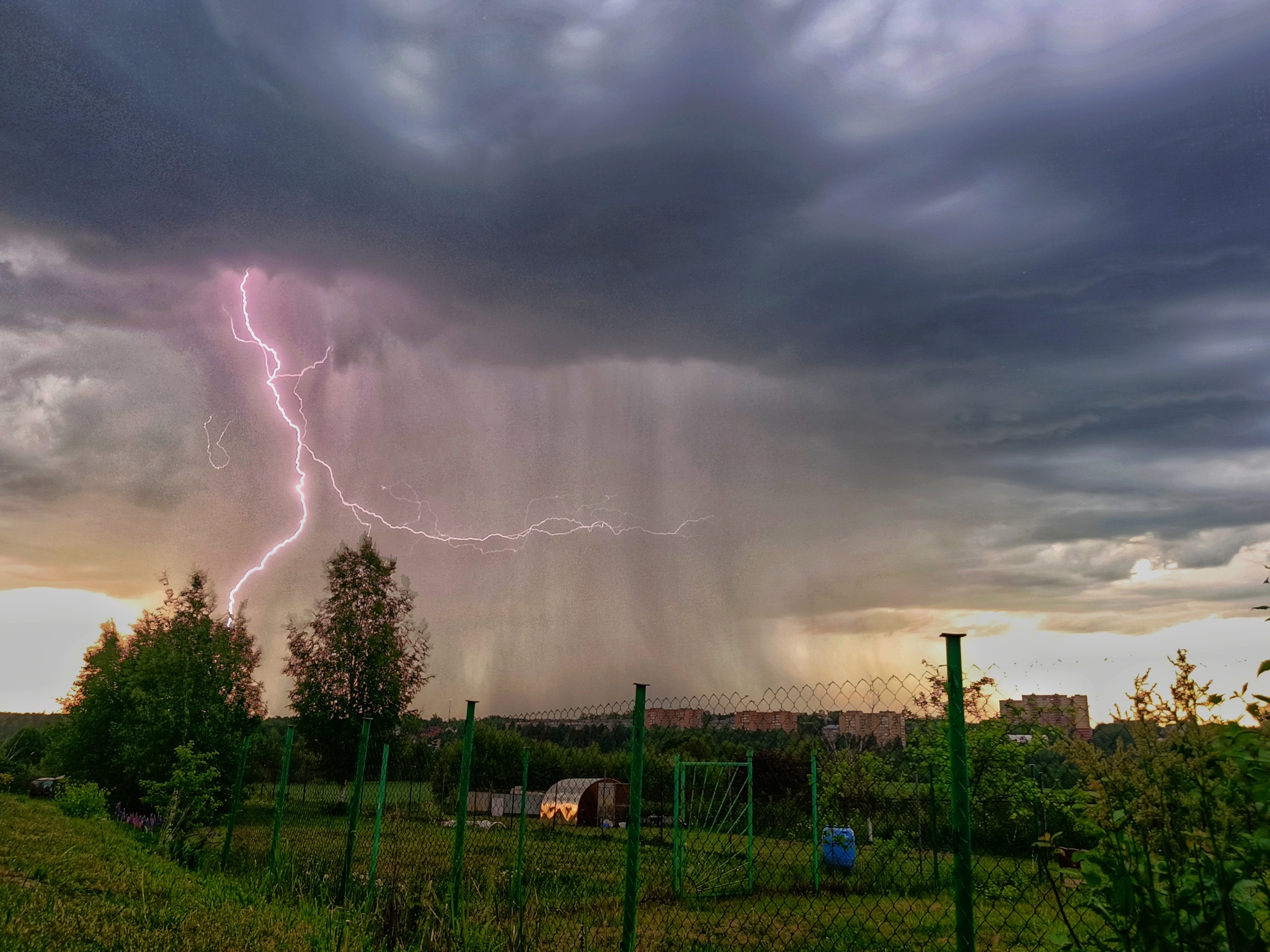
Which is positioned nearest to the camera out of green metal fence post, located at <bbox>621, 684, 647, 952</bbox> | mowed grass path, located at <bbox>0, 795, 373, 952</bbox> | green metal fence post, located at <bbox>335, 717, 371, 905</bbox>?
green metal fence post, located at <bbox>621, 684, 647, 952</bbox>

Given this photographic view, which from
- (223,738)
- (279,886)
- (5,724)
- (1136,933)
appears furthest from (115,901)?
(5,724)

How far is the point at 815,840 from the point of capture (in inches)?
368

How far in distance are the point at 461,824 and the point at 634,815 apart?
7.23 ft

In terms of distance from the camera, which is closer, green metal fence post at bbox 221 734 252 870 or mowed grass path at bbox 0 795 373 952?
mowed grass path at bbox 0 795 373 952

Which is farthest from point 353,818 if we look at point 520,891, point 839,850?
point 839,850

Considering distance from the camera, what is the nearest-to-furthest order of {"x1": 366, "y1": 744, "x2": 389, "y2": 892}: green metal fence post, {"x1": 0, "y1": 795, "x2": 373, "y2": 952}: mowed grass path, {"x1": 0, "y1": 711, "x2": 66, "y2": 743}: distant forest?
{"x1": 0, "y1": 795, "x2": 373, "y2": 952}: mowed grass path, {"x1": 366, "y1": 744, "x2": 389, "y2": 892}: green metal fence post, {"x1": 0, "y1": 711, "x2": 66, "y2": 743}: distant forest

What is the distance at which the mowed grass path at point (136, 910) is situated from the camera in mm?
4836

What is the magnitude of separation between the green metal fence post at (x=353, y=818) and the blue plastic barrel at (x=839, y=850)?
6.48 metres

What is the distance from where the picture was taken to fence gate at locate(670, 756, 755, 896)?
9781 millimetres

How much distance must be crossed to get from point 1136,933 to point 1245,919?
41cm

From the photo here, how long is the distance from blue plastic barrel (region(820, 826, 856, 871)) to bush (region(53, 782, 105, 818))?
14.8 metres

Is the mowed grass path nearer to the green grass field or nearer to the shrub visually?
the green grass field

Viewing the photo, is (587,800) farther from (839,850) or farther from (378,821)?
(378,821)

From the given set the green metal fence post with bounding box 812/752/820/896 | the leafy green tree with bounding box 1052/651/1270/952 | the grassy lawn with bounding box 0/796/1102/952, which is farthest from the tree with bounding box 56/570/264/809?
the leafy green tree with bounding box 1052/651/1270/952
